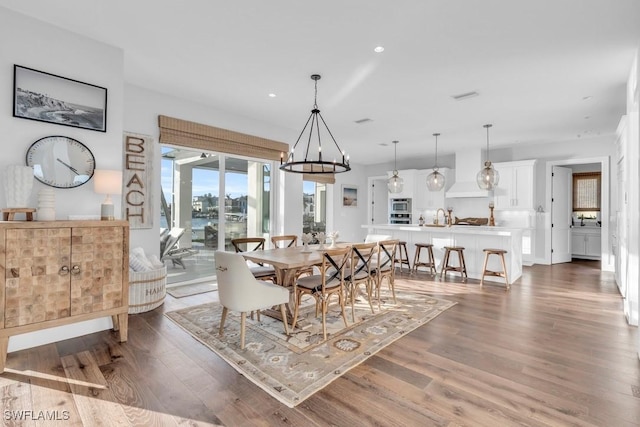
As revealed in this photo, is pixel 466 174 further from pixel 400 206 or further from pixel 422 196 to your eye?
pixel 400 206

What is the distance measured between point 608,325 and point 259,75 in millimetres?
4773

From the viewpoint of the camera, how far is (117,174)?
3.05m

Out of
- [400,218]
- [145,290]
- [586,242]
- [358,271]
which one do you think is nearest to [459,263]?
[358,271]

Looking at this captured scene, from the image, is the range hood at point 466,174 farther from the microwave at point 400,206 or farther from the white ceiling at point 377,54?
the white ceiling at point 377,54

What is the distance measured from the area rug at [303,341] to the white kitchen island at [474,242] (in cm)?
186

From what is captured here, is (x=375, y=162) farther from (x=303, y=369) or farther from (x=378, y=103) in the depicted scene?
(x=303, y=369)

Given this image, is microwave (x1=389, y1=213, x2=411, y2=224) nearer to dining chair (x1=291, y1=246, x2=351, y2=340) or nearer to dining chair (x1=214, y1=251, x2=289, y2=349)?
dining chair (x1=291, y1=246, x2=351, y2=340)

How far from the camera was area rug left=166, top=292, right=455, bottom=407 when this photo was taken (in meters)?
2.29

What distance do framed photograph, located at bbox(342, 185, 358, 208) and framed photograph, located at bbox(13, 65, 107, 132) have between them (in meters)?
7.15

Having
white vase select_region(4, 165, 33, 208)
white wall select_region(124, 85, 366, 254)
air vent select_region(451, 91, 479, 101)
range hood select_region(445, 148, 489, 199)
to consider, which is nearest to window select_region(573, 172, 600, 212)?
range hood select_region(445, 148, 489, 199)

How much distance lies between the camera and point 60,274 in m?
2.59

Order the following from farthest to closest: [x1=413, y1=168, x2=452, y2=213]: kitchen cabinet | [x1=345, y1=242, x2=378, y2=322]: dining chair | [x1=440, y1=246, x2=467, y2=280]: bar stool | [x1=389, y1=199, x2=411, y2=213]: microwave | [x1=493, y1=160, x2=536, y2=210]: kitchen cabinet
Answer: [x1=389, y1=199, x2=411, y2=213]: microwave → [x1=413, y1=168, x2=452, y2=213]: kitchen cabinet → [x1=493, y1=160, x2=536, y2=210]: kitchen cabinet → [x1=440, y1=246, x2=467, y2=280]: bar stool → [x1=345, y1=242, x2=378, y2=322]: dining chair

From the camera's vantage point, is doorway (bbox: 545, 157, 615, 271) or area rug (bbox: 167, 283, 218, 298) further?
doorway (bbox: 545, 157, 615, 271)

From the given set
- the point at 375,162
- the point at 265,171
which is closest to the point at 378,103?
the point at 265,171
